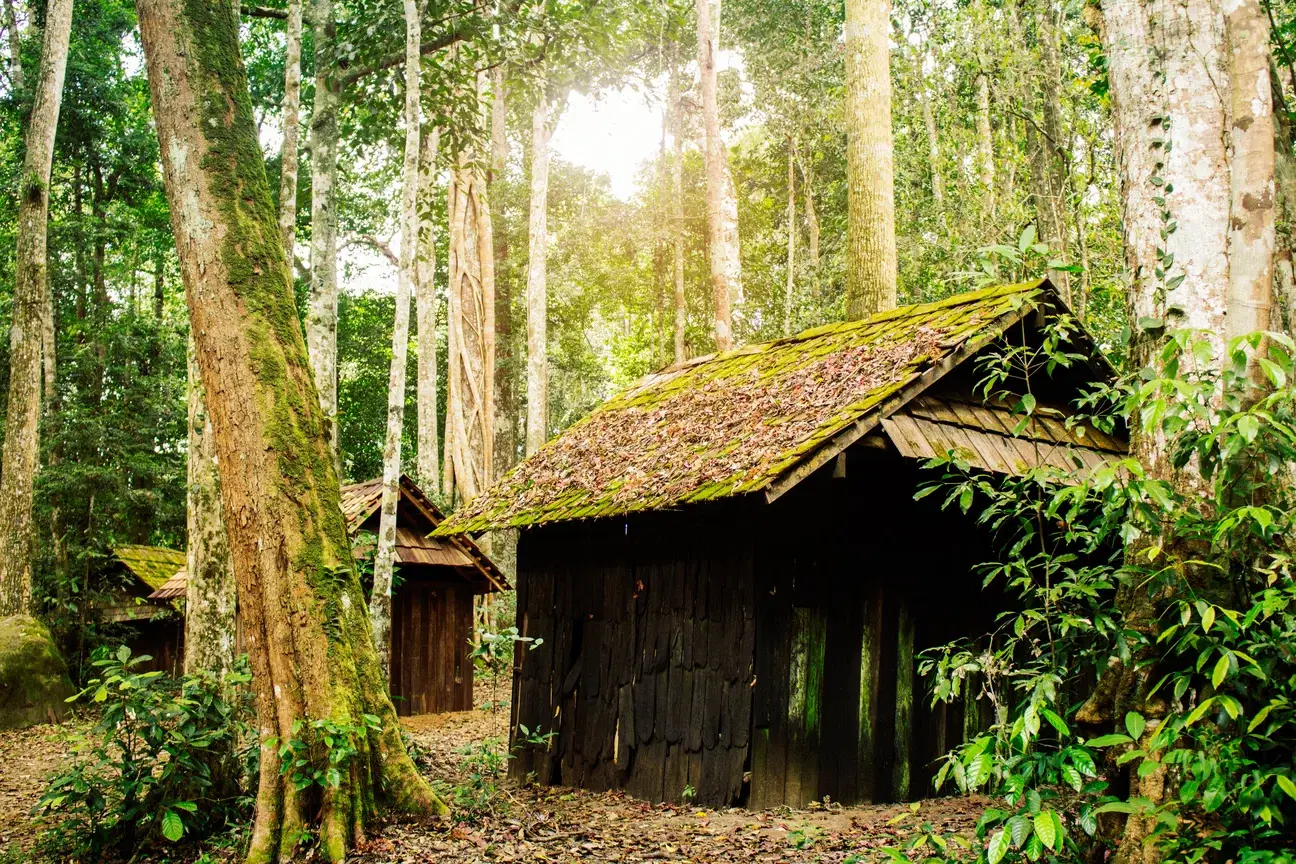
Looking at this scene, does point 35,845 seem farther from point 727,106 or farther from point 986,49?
point 727,106

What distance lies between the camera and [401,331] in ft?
36.4

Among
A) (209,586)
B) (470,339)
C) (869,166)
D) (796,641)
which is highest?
(869,166)

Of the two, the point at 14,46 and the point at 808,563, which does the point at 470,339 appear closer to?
the point at 14,46

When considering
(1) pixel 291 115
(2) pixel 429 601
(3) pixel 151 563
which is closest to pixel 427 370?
(2) pixel 429 601

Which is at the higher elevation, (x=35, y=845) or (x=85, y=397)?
(x=85, y=397)

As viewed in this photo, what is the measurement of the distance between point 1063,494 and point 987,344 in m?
3.95

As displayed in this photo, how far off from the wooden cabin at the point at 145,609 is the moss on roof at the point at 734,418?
1267cm

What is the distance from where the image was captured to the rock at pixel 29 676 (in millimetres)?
16031

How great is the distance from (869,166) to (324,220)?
685cm

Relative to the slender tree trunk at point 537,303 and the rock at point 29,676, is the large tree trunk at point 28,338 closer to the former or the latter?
the rock at point 29,676

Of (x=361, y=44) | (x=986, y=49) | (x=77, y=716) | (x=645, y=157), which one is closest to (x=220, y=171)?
(x=361, y=44)

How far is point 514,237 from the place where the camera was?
2564 centimetres

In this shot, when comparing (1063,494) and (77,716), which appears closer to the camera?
(1063,494)

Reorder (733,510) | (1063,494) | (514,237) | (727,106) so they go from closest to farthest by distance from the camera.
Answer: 1. (1063,494)
2. (733,510)
3. (514,237)
4. (727,106)
